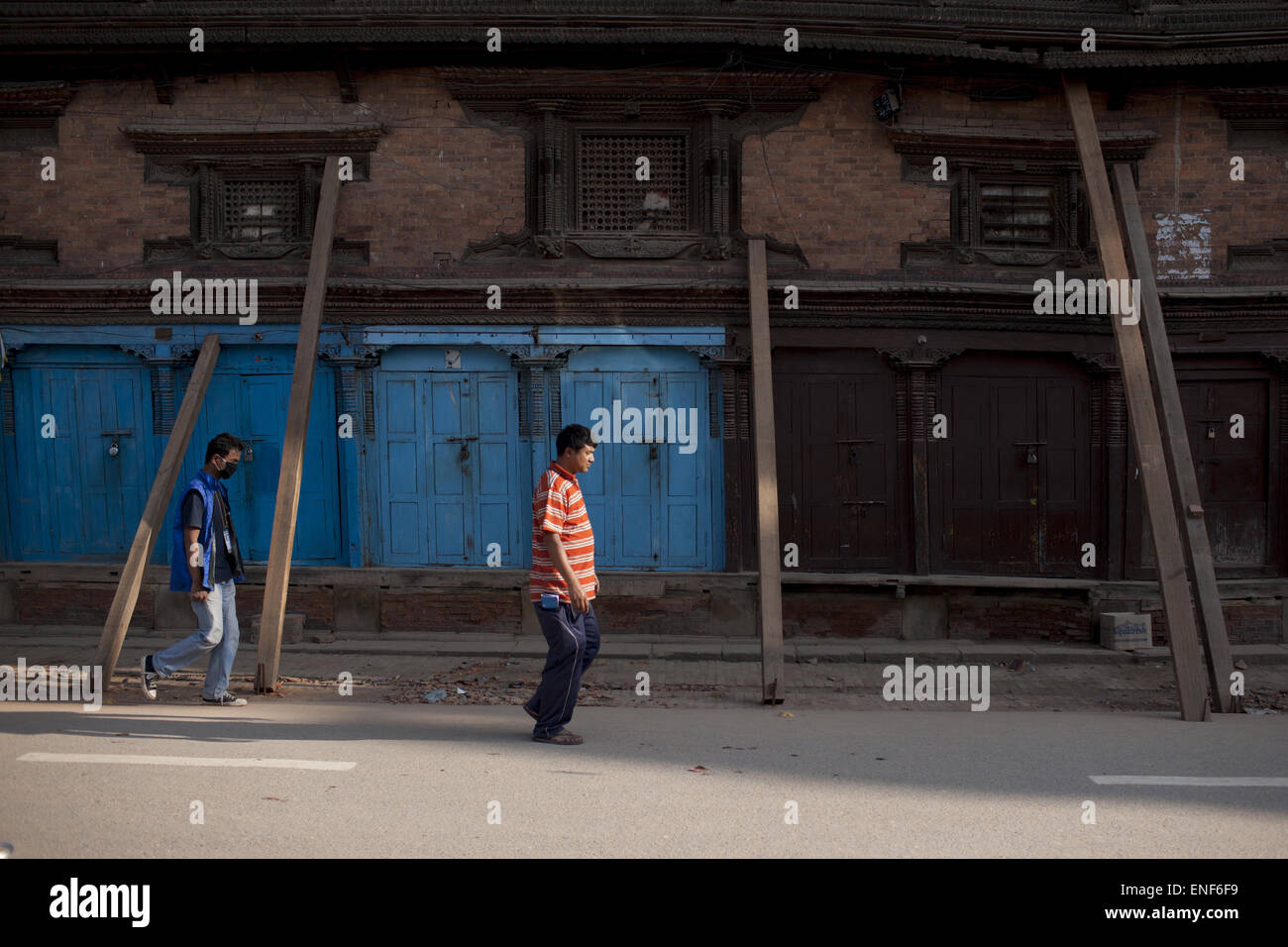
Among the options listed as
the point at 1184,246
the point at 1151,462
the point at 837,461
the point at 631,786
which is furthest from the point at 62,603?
the point at 1184,246

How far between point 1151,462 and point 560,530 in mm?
4746

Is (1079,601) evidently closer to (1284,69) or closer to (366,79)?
(1284,69)

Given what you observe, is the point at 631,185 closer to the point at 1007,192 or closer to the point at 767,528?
the point at 1007,192

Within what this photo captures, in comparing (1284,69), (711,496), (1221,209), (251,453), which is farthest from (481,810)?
(1284,69)

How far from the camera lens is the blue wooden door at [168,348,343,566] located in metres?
10.9

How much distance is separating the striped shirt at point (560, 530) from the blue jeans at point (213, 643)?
2688mm

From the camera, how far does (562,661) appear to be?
618 centimetres

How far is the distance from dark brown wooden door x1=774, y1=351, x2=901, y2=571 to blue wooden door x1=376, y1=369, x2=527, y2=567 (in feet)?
Result: 9.65

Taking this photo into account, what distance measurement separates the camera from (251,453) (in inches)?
432

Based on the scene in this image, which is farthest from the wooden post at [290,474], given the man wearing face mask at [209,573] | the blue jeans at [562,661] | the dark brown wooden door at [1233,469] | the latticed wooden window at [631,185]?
the dark brown wooden door at [1233,469]

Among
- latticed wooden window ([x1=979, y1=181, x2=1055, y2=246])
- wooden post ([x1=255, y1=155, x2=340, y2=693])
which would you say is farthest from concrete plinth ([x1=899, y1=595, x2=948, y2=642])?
wooden post ([x1=255, y1=155, x2=340, y2=693])

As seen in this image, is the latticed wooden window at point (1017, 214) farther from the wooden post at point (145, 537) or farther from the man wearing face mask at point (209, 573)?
the wooden post at point (145, 537)

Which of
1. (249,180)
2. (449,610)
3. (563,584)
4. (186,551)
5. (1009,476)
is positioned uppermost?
(249,180)

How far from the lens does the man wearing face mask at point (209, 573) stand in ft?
23.8
